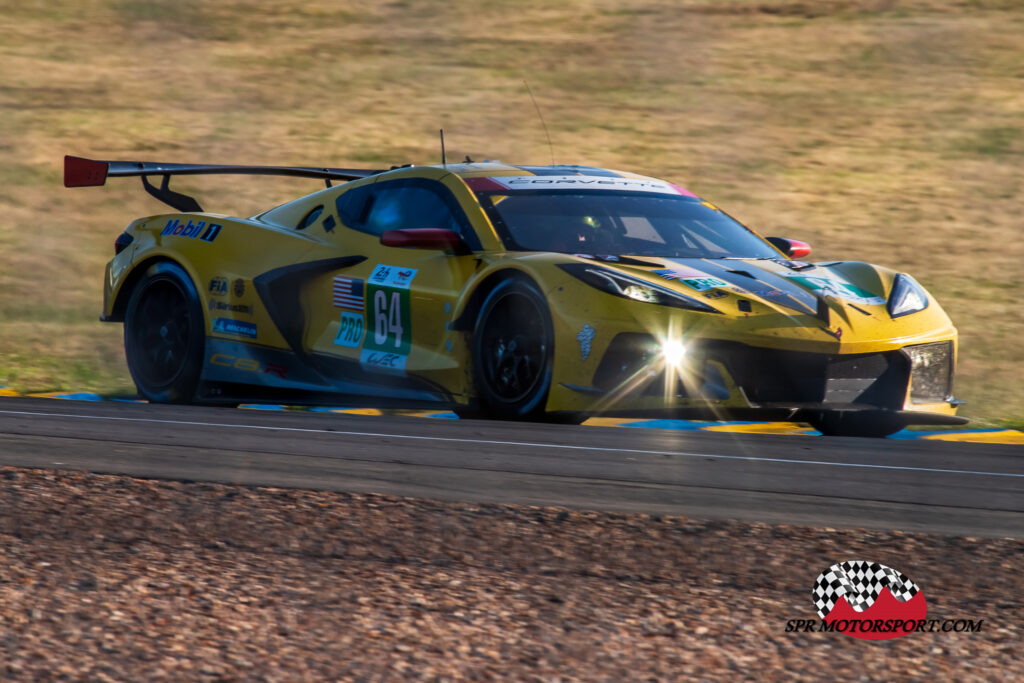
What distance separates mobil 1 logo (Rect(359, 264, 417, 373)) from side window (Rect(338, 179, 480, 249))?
347mm

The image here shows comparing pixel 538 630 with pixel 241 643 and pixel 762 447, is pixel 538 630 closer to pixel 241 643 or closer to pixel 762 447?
pixel 241 643

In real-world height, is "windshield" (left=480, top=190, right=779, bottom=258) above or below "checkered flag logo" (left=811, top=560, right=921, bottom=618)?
above

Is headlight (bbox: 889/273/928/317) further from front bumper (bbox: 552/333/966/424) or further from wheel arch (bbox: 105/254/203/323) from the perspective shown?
wheel arch (bbox: 105/254/203/323)

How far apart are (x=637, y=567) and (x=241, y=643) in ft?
3.68

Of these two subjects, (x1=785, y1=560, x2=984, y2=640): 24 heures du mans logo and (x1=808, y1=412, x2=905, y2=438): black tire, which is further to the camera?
(x1=808, y1=412, x2=905, y2=438): black tire

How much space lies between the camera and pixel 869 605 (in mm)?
3658

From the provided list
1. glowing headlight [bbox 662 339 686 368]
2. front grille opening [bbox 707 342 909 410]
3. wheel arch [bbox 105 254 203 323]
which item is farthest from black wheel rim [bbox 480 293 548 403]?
wheel arch [bbox 105 254 203 323]

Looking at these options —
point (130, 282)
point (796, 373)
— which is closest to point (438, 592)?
point (796, 373)

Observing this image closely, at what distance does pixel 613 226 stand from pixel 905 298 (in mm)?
1411

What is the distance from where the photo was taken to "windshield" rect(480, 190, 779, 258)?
7121 millimetres

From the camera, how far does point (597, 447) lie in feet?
19.5

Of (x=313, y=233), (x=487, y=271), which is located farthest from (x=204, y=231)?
(x=487, y=271)

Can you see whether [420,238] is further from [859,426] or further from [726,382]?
[859,426]

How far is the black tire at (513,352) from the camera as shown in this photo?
21.4 feet
